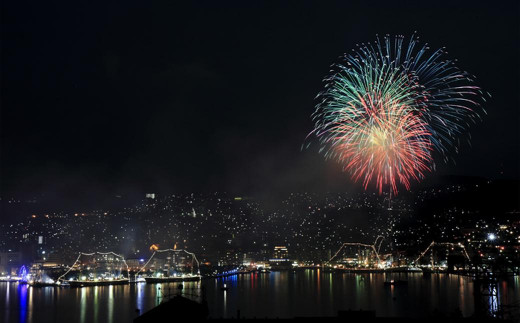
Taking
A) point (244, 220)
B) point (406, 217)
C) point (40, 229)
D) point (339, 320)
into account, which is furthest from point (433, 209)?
point (339, 320)

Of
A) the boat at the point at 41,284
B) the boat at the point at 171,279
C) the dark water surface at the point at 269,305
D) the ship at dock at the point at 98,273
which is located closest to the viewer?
the dark water surface at the point at 269,305

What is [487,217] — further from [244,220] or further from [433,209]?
[244,220]

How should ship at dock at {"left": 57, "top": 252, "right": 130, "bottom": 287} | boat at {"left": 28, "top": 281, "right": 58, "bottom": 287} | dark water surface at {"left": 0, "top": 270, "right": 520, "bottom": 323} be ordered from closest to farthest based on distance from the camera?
dark water surface at {"left": 0, "top": 270, "right": 520, "bottom": 323}
boat at {"left": 28, "top": 281, "right": 58, "bottom": 287}
ship at dock at {"left": 57, "top": 252, "right": 130, "bottom": 287}

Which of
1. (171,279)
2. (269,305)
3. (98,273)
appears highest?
(269,305)

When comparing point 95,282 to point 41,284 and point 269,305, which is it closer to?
point 41,284

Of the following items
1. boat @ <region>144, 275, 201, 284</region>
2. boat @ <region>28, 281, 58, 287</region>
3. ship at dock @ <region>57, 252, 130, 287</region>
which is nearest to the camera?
boat @ <region>28, 281, 58, 287</region>

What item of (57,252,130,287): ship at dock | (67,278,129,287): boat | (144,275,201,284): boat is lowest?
(144,275,201,284): boat

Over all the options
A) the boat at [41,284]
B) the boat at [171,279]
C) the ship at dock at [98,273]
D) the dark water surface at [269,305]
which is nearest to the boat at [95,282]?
the ship at dock at [98,273]

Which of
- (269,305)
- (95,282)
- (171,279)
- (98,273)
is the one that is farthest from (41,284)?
(269,305)

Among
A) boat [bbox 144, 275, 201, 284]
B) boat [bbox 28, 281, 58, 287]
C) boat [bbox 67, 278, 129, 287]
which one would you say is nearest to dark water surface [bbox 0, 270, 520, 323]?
boat [bbox 67, 278, 129, 287]

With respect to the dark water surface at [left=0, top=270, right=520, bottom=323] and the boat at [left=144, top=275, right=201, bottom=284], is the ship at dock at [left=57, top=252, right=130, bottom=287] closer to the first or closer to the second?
the boat at [left=144, top=275, right=201, bottom=284]

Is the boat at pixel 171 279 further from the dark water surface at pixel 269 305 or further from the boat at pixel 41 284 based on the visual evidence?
the dark water surface at pixel 269 305
